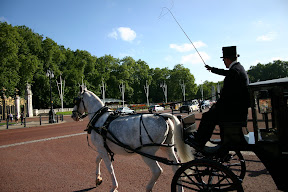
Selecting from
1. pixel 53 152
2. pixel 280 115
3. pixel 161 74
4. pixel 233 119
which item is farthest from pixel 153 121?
pixel 161 74

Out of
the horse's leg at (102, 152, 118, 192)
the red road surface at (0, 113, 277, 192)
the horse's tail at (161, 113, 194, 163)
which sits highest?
the horse's tail at (161, 113, 194, 163)

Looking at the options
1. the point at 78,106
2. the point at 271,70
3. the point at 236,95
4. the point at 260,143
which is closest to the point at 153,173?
the point at 260,143

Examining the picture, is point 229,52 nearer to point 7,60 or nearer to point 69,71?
point 7,60

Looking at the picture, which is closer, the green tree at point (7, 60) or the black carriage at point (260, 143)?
the black carriage at point (260, 143)

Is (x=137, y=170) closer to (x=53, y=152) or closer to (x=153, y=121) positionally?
(x=153, y=121)

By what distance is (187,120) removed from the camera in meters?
3.52

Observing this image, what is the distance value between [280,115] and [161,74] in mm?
72998

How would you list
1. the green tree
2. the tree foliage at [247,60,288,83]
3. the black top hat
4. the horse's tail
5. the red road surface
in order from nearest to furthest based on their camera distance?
the black top hat, the horse's tail, the red road surface, the green tree, the tree foliage at [247,60,288,83]

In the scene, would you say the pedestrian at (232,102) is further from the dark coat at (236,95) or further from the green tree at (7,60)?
the green tree at (7,60)

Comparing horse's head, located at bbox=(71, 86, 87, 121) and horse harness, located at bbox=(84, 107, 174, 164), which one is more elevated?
horse's head, located at bbox=(71, 86, 87, 121)

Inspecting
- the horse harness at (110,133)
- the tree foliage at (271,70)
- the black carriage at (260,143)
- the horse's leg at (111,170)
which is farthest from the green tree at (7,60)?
the tree foliage at (271,70)

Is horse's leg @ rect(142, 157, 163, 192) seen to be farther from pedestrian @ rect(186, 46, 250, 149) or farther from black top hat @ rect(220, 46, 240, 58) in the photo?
black top hat @ rect(220, 46, 240, 58)

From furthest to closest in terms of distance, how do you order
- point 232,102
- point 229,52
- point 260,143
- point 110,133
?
1. point 110,133
2. point 229,52
3. point 232,102
4. point 260,143

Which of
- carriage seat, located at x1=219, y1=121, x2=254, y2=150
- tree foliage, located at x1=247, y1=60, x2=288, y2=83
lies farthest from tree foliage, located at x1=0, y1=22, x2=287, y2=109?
carriage seat, located at x1=219, y1=121, x2=254, y2=150
